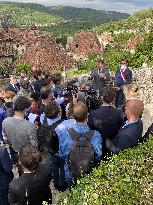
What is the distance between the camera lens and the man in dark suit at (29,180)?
5.52m

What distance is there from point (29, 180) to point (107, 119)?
7.68 feet

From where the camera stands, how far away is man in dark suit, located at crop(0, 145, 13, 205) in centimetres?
654

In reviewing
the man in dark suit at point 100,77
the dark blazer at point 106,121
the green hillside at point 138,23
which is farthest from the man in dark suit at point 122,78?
the green hillside at point 138,23

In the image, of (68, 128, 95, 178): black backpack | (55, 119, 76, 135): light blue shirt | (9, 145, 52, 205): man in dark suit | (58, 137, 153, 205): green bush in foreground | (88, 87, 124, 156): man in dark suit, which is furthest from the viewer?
(88, 87, 124, 156): man in dark suit

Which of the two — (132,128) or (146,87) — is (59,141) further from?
(146,87)

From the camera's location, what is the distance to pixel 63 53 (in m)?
38.6

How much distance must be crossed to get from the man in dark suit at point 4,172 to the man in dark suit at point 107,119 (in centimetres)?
165

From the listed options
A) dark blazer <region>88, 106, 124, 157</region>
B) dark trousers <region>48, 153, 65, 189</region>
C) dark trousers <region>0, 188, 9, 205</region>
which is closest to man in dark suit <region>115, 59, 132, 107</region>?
dark trousers <region>48, 153, 65, 189</region>

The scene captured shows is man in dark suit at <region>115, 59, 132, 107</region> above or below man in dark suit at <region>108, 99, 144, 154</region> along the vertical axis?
below

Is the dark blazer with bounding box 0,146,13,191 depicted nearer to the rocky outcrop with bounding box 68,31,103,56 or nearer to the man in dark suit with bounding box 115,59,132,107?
the man in dark suit with bounding box 115,59,132,107

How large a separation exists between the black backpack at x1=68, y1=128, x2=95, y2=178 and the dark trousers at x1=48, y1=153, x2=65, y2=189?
1019mm

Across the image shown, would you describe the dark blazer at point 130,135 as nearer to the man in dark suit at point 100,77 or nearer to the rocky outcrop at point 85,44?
the man in dark suit at point 100,77

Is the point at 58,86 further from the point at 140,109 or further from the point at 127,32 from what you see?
the point at 127,32

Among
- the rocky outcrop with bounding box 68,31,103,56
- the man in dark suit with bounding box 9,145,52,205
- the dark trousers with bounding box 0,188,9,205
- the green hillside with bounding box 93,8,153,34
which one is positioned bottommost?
the rocky outcrop with bounding box 68,31,103,56
